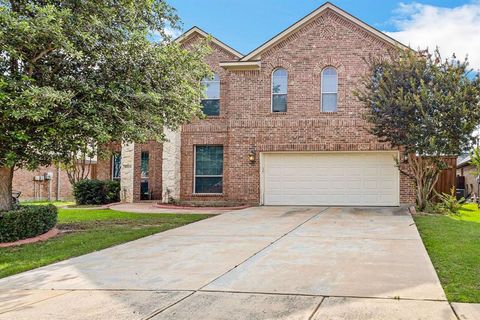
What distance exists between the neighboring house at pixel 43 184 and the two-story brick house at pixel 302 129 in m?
9.71

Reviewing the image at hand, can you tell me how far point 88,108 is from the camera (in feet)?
29.0

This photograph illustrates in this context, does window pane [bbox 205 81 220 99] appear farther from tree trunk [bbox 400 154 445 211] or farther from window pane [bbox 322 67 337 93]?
tree trunk [bbox 400 154 445 211]

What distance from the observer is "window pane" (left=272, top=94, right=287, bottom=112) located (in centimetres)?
1708

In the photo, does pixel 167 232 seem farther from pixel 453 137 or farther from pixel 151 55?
pixel 453 137

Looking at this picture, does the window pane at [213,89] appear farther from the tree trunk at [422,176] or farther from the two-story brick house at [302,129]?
the tree trunk at [422,176]

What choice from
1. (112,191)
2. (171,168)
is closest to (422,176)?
(171,168)

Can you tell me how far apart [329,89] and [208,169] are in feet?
19.6

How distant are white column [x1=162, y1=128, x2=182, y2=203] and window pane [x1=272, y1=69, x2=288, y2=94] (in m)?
4.57

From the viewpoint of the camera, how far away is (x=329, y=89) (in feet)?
55.1

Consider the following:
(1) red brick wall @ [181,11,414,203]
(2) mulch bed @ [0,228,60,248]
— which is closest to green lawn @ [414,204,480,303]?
(1) red brick wall @ [181,11,414,203]

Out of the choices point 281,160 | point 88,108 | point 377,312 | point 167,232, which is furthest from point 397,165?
point 377,312

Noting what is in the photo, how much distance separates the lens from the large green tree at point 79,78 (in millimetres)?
8031

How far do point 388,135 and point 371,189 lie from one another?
9.91 ft

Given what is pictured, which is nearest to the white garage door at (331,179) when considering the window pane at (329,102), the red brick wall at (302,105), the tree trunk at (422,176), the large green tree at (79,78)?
the red brick wall at (302,105)
